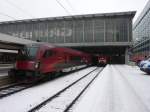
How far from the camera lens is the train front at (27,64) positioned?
1324 centimetres

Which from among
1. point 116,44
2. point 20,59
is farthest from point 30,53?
point 116,44

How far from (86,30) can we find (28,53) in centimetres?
4406

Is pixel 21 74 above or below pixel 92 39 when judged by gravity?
below

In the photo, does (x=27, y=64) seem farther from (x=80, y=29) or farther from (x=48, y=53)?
(x=80, y=29)

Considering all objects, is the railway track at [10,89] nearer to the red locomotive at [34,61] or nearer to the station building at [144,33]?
the red locomotive at [34,61]

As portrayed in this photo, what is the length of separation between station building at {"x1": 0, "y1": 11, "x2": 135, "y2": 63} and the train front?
4016 centimetres

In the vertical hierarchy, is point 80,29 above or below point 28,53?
above

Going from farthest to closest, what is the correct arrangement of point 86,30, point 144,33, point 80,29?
point 144,33, point 80,29, point 86,30

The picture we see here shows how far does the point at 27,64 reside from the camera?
13484 mm

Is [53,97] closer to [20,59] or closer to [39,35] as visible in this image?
[20,59]

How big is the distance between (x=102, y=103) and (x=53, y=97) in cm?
224

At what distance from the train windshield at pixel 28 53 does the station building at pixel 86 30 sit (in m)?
40.1

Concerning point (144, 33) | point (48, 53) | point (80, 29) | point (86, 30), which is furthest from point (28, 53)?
point (144, 33)

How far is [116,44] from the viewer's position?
52.7 meters
